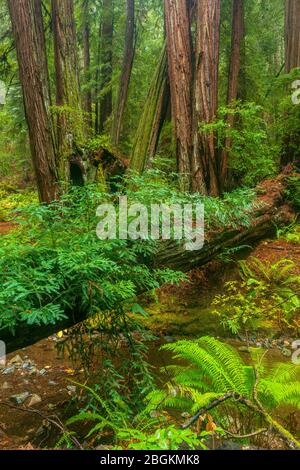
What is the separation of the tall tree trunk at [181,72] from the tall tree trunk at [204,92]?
157 mm

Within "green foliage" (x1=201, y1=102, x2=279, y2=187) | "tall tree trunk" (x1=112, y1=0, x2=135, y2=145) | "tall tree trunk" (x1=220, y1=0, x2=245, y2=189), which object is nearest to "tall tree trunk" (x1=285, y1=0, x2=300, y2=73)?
"tall tree trunk" (x1=220, y1=0, x2=245, y2=189)

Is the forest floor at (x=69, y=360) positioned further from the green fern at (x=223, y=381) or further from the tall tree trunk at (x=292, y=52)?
the tall tree trunk at (x=292, y=52)

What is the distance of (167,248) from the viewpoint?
4.17 metres

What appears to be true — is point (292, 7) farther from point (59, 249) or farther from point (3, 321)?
point (3, 321)

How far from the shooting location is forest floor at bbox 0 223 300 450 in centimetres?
302

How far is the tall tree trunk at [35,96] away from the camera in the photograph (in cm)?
584

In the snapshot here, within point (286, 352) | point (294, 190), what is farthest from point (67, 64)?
point (286, 352)

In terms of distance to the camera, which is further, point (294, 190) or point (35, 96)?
point (294, 190)

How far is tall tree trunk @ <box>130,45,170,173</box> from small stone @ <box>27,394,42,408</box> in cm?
490

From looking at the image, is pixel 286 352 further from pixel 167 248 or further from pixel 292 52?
pixel 292 52

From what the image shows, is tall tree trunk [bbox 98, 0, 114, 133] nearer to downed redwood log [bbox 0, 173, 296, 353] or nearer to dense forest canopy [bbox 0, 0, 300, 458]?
dense forest canopy [bbox 0, 0, 300, 458]

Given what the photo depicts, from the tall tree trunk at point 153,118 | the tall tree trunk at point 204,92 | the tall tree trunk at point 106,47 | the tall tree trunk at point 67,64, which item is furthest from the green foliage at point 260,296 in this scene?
the tall tree trunk at point 106,47

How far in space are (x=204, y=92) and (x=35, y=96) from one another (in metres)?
2.76

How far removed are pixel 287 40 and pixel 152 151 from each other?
344 cm
